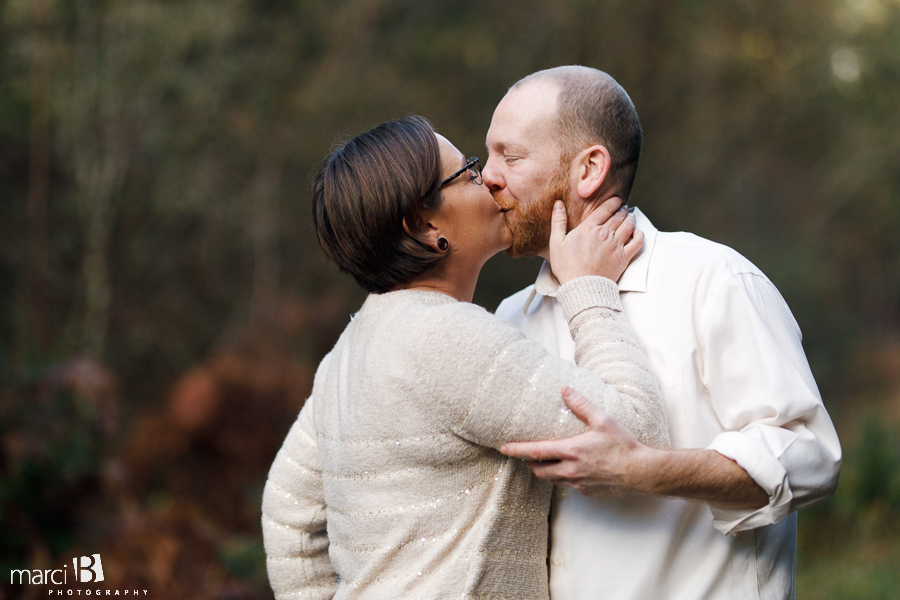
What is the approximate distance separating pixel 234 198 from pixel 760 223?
8.56 meters

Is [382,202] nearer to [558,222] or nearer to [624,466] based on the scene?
[558,222]

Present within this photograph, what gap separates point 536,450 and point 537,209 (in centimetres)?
95

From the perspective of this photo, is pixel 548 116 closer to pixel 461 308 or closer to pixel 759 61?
pixel 461 308

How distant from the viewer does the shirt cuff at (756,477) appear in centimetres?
176

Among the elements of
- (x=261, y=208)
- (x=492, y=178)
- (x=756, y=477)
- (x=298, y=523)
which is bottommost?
(x=298, y=523)

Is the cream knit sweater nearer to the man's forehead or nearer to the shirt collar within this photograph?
the shirt collar

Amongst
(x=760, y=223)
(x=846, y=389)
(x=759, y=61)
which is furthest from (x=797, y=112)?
(x=846, y=389)

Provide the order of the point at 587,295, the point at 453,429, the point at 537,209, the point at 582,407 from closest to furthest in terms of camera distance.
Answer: the point at 582,407, the point at 453,429, the point at 587,295, the point at 537,209

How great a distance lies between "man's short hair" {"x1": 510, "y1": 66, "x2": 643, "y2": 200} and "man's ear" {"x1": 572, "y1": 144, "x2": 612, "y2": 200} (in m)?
0.03

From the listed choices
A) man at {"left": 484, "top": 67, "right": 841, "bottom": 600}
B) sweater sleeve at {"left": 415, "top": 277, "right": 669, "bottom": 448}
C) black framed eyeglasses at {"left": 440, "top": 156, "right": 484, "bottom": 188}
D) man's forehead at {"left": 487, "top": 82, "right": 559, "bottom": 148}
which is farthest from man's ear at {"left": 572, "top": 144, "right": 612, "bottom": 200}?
sweater sleeve at {"left": 415, "top": 277, "right": 669, "bottom": 448}

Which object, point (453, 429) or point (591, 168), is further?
point (591, 168)

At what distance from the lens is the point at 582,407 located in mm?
1649

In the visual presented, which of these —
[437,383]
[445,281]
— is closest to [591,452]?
[437,383]

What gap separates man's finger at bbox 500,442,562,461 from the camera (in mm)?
1683
